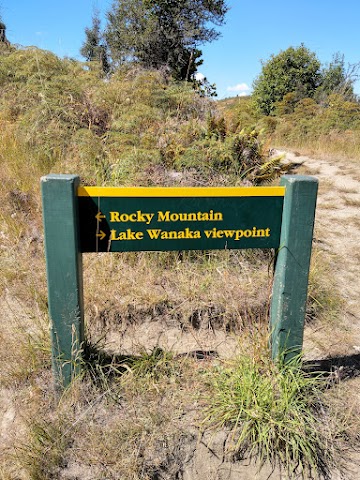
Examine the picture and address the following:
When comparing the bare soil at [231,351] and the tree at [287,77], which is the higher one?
the tree at [287,77]

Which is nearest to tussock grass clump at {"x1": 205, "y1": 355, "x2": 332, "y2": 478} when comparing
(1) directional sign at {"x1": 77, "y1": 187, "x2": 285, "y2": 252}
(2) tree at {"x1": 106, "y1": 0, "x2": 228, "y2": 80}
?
(1) directional sign at {"x1": 77, "y1": 187, "x2": 285, "y2": 252}

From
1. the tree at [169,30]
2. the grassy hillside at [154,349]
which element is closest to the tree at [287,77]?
the tree at [169,30]

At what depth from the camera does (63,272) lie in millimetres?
1881

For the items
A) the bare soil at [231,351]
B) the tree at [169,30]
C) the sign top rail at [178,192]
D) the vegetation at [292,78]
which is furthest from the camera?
the vegetation at [292,78]

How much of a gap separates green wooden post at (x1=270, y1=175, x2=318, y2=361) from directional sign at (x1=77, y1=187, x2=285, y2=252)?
0.25 feet

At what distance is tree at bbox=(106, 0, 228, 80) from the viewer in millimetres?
14984

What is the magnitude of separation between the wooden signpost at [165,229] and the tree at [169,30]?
1387 centimetres

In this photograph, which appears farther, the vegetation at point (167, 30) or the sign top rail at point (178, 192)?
A: the vegetation at point (167, 30)

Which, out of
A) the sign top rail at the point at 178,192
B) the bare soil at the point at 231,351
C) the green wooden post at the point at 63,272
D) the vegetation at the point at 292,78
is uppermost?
the vegetation at the point at 292,78

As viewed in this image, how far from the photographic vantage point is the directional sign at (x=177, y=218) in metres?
1.87

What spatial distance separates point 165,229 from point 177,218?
79 millimetres

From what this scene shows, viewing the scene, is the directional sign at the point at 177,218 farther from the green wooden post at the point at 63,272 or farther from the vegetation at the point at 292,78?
the vegetation at the point at 292,78

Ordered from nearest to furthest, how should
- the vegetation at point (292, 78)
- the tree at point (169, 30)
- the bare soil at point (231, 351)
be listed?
the bare soil at point (231, 351) → the tree at point (169, 30) → the vegetation at point (292, 78)

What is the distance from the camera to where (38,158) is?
4.55 metres
